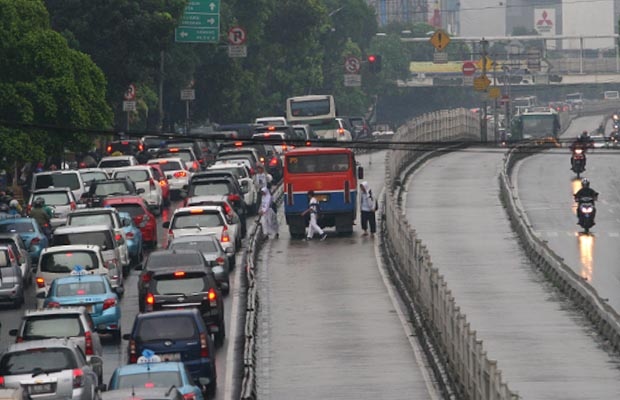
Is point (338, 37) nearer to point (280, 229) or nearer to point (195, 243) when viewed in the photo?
point (280, 229)

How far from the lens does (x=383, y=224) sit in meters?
57.2

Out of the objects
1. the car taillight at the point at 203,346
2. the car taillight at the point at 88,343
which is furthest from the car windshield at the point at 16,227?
the car taillight at the point at 203,346

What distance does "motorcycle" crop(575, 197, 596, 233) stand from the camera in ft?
191

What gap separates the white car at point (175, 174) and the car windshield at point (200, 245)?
71.4 ft

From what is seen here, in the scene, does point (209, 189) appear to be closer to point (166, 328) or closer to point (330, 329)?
point (330, 329)

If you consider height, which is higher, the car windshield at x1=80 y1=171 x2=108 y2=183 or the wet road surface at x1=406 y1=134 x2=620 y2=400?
the car windshield at x1=80 y1=171 x2=108 y2=183

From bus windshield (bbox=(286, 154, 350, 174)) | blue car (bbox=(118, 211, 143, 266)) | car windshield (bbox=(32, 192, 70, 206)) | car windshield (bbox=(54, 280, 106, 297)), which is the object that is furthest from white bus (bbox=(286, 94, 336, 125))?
car windshield (bbox=(54, 280, 106, 297))

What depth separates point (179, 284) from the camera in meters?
36.5

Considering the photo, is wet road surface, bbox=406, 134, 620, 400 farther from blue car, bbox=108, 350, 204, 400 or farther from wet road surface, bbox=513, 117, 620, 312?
blue car, bbox=108, 350, 204, 400

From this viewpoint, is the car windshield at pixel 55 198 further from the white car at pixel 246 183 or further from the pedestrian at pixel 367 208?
the pedestrian at pixel 367 208

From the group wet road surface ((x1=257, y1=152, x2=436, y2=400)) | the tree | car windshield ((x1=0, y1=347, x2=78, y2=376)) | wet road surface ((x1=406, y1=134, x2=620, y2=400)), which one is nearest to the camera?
car windshield ((x1=0, y1=347, x2=78, y2=376))

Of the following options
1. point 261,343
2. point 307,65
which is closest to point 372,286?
point 261,343

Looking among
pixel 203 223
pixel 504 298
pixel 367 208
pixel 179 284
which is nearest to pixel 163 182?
pixel 367 208

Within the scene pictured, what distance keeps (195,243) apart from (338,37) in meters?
111
